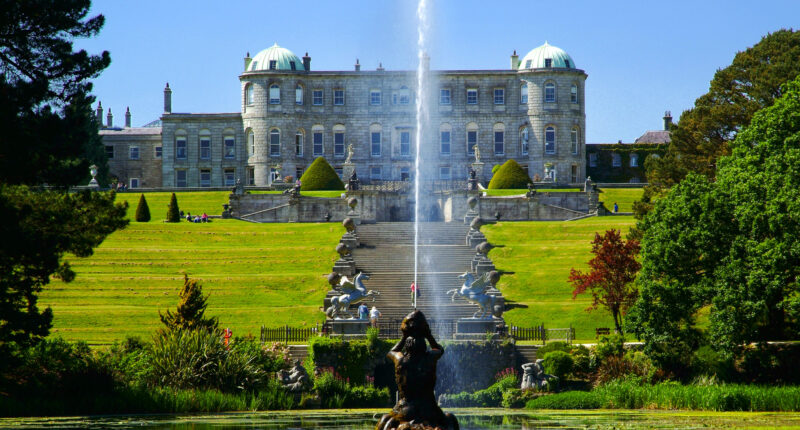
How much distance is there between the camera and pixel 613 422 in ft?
74.0

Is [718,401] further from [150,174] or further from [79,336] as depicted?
[150,174]

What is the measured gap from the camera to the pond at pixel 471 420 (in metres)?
21.8

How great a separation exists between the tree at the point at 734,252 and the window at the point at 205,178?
6272cm

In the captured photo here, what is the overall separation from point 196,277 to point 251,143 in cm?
4420

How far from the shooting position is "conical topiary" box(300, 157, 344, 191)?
7600 cm

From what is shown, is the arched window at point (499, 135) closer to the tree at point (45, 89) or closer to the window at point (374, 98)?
the window at point (374, 98)

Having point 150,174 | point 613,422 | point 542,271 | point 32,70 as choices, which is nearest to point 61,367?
point 32,70

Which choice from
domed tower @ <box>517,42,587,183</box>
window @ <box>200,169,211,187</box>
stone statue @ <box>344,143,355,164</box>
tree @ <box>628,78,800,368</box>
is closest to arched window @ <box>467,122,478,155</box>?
domed tower @ <box>517,42,587,183</box>

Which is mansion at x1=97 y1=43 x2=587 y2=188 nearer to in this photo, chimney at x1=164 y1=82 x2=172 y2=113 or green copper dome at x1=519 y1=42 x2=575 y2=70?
green copper dome at x1=519 y1=42 x2=575 y2=70

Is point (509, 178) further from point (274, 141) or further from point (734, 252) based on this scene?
point (734, 252)

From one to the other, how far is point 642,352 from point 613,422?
36.6 ft

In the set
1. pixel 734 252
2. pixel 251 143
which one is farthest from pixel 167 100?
pixel 734 252

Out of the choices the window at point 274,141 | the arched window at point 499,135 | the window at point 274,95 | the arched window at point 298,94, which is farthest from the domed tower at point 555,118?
the window at point 274,141

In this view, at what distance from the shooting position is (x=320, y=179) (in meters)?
76.1
